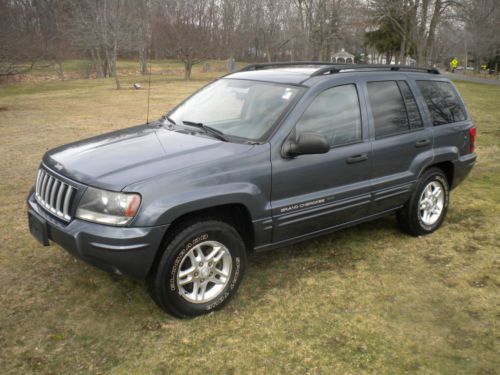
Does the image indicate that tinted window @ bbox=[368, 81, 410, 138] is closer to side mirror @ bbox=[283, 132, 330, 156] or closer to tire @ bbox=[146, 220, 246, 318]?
side mirror @ bbox=[283, 132, 330, 156]

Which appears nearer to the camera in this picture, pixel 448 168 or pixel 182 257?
pixel 182 257

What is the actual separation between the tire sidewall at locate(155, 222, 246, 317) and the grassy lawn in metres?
0.11

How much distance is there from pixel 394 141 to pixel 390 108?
328 mm

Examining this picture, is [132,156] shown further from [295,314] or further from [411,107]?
[411,107]

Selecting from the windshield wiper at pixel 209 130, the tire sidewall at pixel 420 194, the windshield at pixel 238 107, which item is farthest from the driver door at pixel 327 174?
the tire sidewall at pixel 420 194

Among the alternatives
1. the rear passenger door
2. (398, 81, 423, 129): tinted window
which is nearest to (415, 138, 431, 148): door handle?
the rear passenger door

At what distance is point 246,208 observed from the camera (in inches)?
139

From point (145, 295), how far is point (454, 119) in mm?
3755

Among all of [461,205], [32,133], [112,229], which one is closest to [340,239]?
[461,205]

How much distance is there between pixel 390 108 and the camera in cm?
448

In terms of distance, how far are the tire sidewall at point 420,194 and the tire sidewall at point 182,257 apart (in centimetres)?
222

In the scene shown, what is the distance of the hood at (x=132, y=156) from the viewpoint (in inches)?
125

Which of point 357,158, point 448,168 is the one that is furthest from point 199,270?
point 448,168

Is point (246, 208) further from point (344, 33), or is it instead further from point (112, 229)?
point (344, 33)
